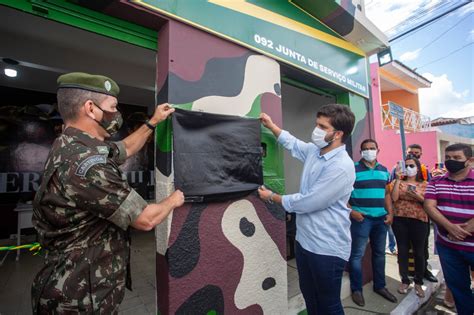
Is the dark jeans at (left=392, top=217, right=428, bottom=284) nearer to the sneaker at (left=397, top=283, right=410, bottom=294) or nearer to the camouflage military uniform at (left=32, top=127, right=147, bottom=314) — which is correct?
the sneaker at (left=397, top=283, right=410, bottom=294)

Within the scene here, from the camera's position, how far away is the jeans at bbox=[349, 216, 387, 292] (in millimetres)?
2838

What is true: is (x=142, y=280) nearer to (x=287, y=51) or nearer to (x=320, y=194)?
(x=320, y=194)

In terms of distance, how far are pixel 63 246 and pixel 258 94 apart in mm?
1774

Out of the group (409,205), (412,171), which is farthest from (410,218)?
(412,171)

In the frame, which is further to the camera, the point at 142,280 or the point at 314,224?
the point at 142,280

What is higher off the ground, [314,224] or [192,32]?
[192,32]

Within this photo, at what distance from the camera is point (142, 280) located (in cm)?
331

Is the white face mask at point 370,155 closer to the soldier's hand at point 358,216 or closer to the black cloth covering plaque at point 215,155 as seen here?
the soldier's hand at point 358,216

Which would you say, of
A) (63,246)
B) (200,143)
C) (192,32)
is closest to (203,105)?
(200,143)

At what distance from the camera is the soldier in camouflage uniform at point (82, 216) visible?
3.57ft

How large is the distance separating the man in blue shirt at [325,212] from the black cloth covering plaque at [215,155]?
24 centimetres

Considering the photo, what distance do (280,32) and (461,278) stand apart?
9.68ft

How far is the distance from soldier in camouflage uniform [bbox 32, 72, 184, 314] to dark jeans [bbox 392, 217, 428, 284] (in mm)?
3264

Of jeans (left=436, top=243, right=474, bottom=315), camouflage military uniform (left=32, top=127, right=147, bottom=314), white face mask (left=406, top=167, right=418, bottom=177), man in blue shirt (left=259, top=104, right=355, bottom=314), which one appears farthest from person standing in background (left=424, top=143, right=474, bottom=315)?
camouflage military uniform (left=32, top=127, right=147, bottom=314)
